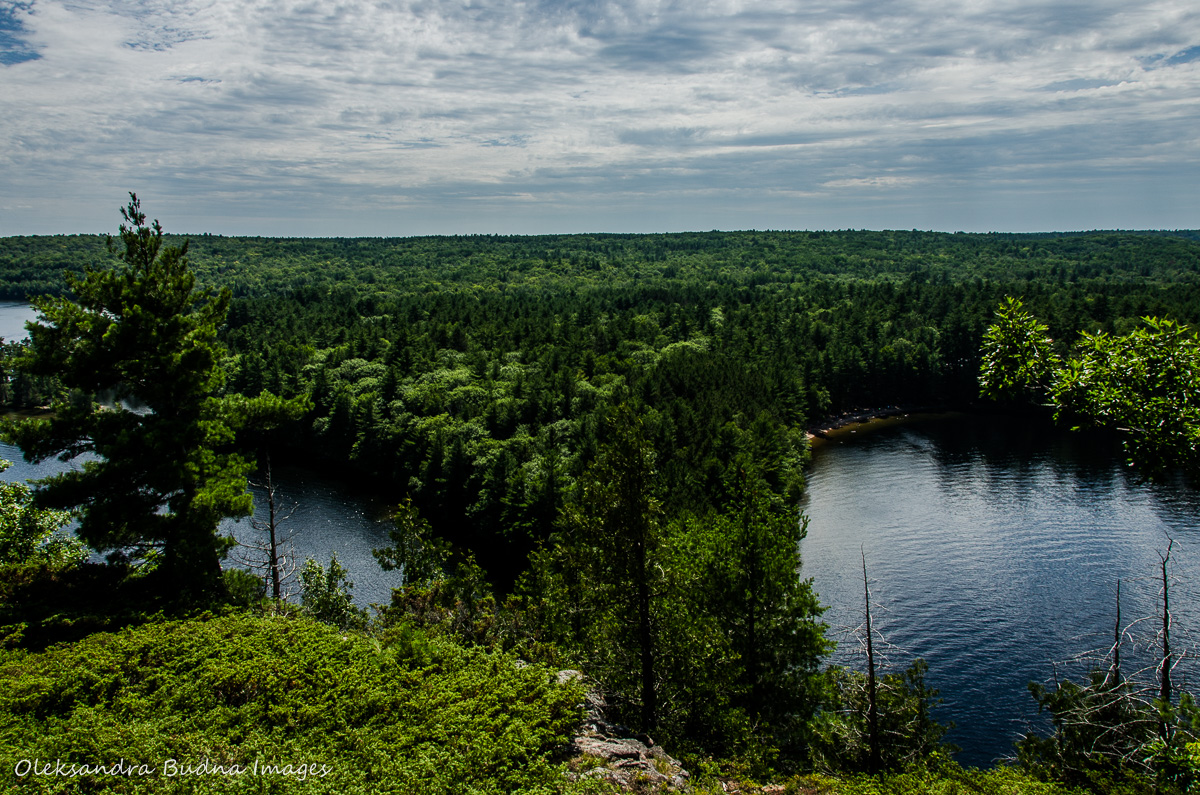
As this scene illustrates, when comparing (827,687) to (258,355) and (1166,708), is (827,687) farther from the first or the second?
(258,355)

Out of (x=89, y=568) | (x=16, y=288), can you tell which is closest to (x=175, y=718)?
(x=89, y=568)

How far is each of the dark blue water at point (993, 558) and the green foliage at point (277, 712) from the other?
1879 cm

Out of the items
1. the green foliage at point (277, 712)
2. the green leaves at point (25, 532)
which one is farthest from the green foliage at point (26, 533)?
the green foliage at point (277, 712)

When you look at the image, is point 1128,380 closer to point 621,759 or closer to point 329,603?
point 621,759

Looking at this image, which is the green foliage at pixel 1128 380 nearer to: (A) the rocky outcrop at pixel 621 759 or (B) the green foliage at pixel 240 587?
(A) the rocky outcrop at pixel 621 759

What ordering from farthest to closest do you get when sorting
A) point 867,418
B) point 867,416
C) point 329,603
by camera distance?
point 867,416
point 867,418
point 329,603

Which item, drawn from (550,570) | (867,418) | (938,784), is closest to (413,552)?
(550,570)

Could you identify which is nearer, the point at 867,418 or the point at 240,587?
the point at 240,587

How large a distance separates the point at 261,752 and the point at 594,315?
11534cm

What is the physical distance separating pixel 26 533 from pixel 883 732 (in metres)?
26.8

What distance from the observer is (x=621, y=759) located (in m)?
14.5

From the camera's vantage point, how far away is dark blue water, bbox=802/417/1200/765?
112ft

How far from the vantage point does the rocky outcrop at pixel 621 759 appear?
44.3 feet

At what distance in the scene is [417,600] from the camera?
83.8 ft
